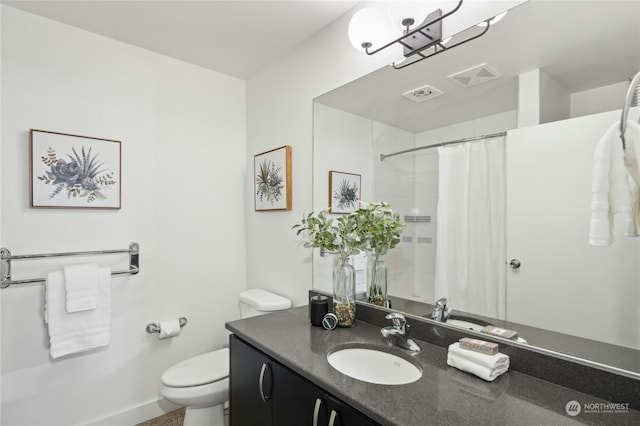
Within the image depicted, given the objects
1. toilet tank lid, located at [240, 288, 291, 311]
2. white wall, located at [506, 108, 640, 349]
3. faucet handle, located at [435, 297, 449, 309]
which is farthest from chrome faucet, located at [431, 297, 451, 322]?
toilet tank lid, located at [240, 288, 291, 311]

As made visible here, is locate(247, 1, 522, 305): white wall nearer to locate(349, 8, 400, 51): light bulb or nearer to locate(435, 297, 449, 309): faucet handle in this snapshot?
locate(349, 8, 400, 51): light bulb

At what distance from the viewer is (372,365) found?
48.0 inches

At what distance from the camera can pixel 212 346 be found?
2.34 metres

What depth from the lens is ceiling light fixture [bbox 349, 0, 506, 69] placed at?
4.10ft

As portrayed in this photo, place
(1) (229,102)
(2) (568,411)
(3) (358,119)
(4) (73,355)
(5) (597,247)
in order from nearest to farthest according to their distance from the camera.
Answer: (2) (568,411)
(5) (597,247)
(3) (358,119)
(4) (73,355)
(1) (229,102)

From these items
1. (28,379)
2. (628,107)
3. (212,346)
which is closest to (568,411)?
(628,107)

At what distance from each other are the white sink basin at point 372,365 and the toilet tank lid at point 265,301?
776 millimetres

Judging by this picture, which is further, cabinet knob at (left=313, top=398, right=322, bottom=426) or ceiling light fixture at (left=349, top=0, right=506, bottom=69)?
ceiling light fixture at (left=349, top=0, right=506, bottom=69)

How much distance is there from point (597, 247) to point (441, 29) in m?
0.95

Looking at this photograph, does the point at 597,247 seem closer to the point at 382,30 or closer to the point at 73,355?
the point at 382,30

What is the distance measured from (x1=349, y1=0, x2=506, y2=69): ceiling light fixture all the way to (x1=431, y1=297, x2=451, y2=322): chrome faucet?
980 millimetres

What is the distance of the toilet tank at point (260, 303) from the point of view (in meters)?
1.94

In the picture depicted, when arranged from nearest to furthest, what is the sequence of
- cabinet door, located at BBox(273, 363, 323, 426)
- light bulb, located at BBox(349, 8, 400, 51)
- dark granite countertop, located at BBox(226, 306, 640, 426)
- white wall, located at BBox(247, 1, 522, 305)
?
dark granite countertop, located at BBox(226, 306, 640, 426) < cabinet door, located at BBox(273, 363, 323, 426) < light bulb, located at BBox(349, 8, 400, 51) < white wall, located at BBox(247, 1, 522, 305)

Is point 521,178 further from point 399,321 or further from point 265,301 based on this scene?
point 265,301
